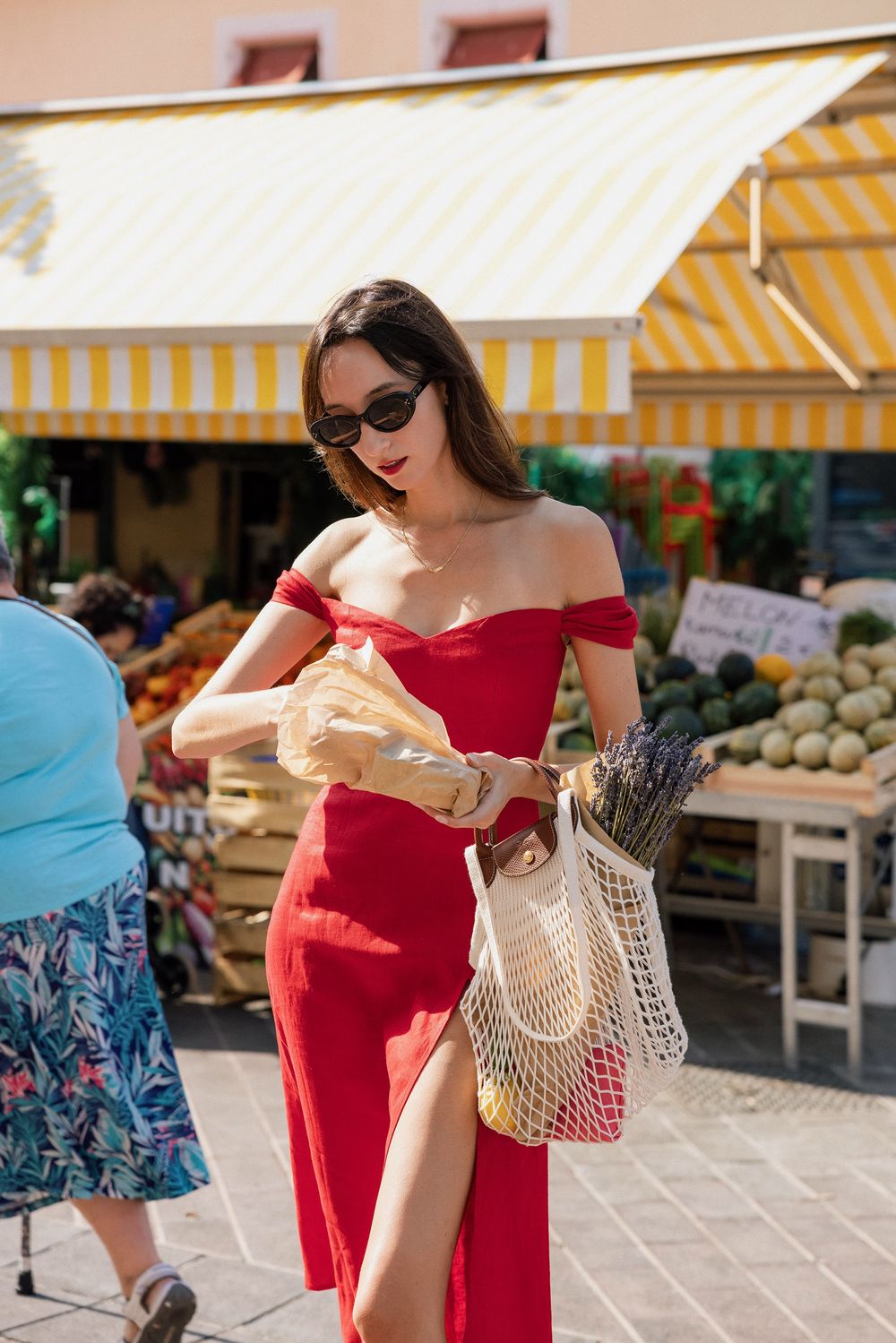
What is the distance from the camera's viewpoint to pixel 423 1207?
2.01 meters

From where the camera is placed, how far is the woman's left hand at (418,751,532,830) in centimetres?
196

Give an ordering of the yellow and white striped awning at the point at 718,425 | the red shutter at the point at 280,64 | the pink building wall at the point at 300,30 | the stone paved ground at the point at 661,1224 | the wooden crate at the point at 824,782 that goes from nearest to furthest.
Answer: the stone paved ground at the point at 661,1224, the wooden crate at the point at 824,782, the yellow and white striped awning at the point at 718,425, the pink building wall at the point at 300,30, the red shutter at the point at 280,64

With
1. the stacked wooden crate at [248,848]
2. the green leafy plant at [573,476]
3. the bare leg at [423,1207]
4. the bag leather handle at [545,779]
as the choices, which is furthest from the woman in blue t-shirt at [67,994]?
the green leafy plant at [573,476]

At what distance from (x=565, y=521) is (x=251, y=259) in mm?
3246

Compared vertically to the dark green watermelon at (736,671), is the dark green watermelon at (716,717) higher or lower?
lower

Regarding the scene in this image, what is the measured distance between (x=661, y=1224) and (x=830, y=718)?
7.10ft

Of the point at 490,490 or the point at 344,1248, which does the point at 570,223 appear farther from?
the point at 344,1248

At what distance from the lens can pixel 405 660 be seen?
2223 mm

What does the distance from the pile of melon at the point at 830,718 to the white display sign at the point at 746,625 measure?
0.32 metres

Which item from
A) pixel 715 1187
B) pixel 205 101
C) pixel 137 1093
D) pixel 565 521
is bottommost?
pixel 715 1187

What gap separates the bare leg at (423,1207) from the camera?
6.53ft

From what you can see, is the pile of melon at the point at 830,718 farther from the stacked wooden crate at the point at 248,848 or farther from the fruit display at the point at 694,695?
the stacked wooden crate at the point at 248,848

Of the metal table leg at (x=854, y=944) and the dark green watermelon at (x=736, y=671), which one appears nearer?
the metal table leg at (x=854, y=944)

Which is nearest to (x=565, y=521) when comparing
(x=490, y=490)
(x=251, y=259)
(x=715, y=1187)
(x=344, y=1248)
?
(x=490, y=490)
